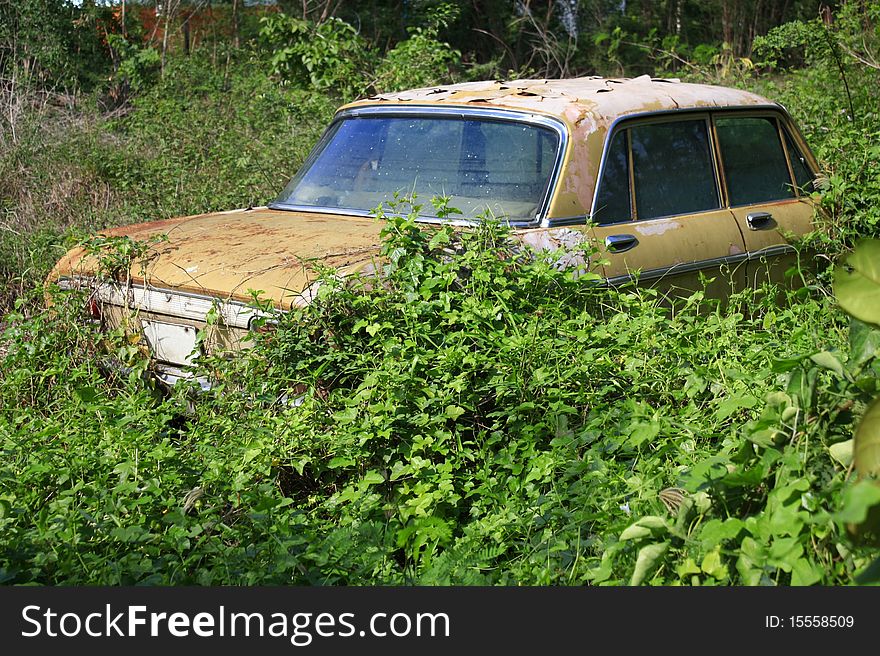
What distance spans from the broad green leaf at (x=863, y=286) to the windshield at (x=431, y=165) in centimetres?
230

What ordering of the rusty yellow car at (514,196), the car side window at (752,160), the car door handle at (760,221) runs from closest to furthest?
the rusty yellow car at (514,196), the car door handle at (760,221), the car side window at (752,160)

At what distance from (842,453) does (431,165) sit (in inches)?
109

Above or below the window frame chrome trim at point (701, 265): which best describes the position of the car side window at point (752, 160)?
above

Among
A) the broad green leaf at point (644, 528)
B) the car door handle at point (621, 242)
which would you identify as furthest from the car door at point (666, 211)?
the broad green leaf at point (644, 528)

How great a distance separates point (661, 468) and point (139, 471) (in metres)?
1.82

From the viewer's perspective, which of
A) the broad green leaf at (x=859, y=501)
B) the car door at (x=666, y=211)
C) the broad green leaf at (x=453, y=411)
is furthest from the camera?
the car door at (x=666, y=211)

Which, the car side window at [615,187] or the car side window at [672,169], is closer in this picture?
the car side window at [615,187]

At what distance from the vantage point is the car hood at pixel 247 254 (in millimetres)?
3818

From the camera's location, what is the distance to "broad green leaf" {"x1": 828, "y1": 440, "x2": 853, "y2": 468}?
8.20ft

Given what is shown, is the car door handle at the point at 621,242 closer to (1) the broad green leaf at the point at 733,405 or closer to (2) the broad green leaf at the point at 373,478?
(1) the broad green leaf at the point at 733,405

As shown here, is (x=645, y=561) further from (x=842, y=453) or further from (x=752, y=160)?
(x=752, y=160)

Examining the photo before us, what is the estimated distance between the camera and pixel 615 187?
458 cm

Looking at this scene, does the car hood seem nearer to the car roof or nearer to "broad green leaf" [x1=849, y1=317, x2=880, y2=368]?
the car roof

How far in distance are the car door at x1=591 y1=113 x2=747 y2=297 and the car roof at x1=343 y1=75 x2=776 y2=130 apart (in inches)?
3.8
